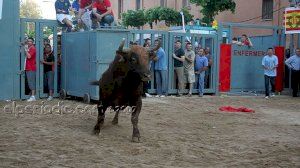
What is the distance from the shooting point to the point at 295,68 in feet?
60.5

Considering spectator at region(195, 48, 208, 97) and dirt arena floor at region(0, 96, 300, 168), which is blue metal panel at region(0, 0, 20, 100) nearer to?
dirt arena floor at region(0, 96, 300, 168)

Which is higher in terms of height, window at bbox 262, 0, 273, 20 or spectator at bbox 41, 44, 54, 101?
window at bbox 262, 0, 273, 20

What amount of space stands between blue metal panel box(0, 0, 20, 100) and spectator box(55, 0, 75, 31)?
1217mm

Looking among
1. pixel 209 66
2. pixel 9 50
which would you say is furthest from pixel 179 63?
pixel 9 50

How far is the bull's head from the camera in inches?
→ 312

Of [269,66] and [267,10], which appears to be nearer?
[269,66]

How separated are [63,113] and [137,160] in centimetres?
489

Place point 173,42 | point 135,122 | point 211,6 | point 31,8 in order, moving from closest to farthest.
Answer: point 135,122
point 173,42
point 211,6
point 31,8

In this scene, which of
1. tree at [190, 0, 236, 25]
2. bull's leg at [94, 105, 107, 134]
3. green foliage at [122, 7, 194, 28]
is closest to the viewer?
bull's leg at [94, 105, 107, 134]

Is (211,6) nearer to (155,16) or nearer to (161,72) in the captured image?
(155,16)

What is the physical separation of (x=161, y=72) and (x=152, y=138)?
7909 millimetres

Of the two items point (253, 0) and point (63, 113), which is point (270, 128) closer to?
point (63, 113)

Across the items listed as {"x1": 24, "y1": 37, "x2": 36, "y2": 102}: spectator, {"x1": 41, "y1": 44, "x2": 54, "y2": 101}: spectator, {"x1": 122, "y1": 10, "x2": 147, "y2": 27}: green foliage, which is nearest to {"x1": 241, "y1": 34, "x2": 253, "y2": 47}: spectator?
{"x1": 41, "y1": 44, "x2": 54, "y2": 101}: spectator

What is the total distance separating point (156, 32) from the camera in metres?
16.6
